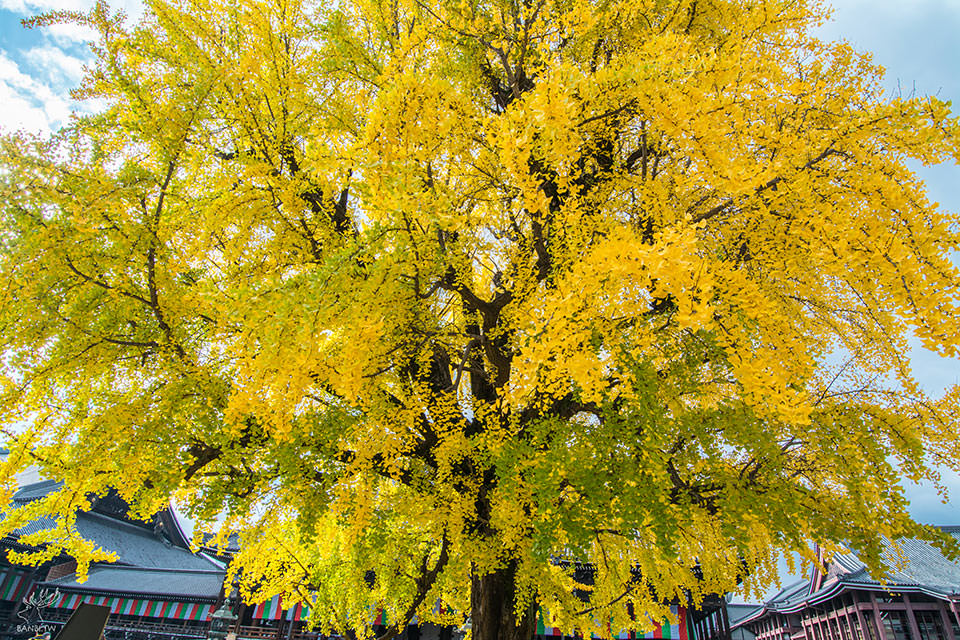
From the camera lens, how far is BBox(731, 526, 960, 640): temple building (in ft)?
44.8

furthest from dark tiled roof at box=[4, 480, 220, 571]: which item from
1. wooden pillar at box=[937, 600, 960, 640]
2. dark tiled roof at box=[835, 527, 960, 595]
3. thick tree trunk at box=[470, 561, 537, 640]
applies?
wooden pillar at box=[937, 600, 960, 640]

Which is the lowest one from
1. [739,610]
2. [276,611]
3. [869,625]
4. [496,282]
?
[276,611]

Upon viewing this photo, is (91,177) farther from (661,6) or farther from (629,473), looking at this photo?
(661,6)

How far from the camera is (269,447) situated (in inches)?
238

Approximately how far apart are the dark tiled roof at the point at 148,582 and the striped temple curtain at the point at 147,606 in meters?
0.33

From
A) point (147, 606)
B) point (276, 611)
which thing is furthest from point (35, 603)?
point (276, 611)

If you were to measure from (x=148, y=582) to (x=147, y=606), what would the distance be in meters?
1.65

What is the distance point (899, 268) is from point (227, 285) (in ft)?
22.7

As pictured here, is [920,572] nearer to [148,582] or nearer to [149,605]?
[149,605]

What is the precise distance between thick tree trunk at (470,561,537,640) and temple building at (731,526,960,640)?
10969mm

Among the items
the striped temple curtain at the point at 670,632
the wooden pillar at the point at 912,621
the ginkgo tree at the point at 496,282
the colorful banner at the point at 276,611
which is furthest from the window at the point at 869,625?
the colorful banner at the point at 276,611

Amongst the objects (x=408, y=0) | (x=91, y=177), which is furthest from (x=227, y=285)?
(x=408, y=0)

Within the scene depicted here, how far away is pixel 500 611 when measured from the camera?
6441 mm

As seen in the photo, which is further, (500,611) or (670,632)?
(670,632)
